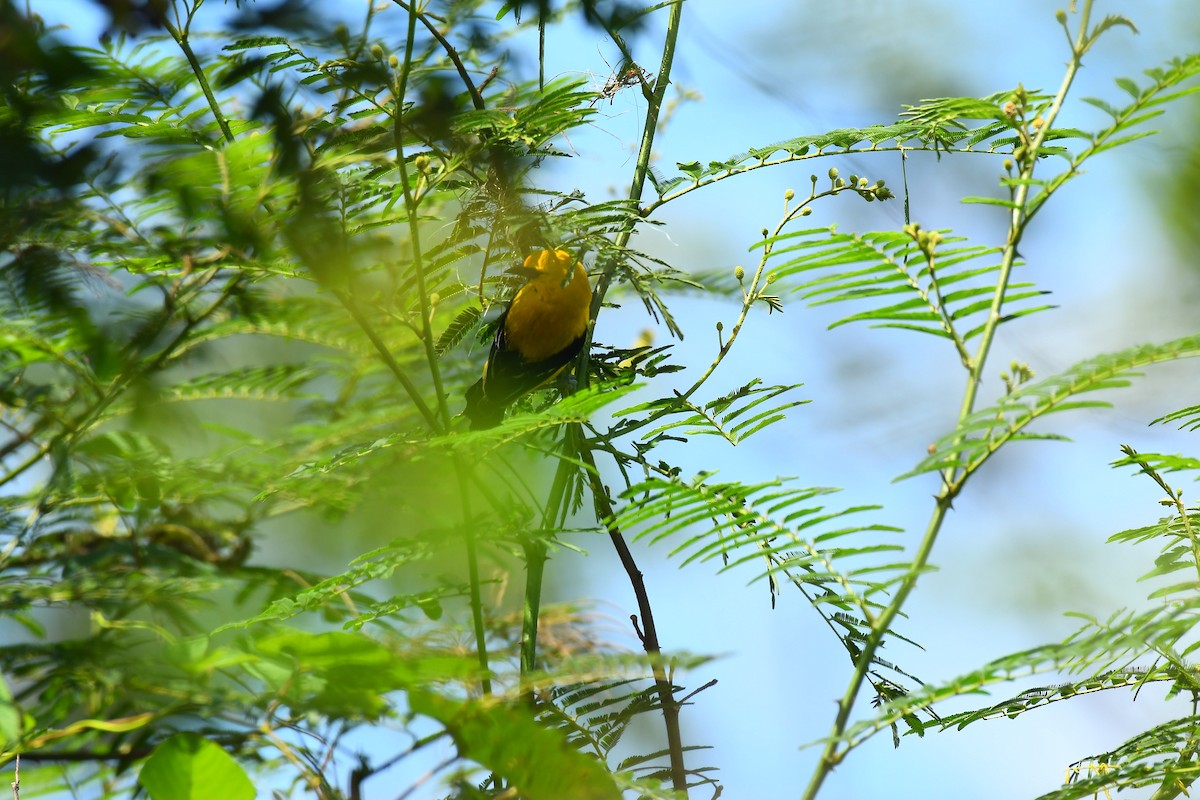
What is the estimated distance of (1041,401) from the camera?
1.69 ft

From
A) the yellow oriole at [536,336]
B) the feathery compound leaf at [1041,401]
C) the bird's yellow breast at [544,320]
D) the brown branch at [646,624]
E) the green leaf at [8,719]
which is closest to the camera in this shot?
the feathery compound leaf at [1041,401]

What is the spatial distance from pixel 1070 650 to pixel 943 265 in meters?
0.23

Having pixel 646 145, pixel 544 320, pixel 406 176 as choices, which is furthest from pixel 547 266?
pixel 406 176

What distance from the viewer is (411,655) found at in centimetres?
52

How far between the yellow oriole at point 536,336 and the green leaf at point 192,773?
74 cm

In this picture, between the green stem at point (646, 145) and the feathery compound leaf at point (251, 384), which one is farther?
the feathery compound leaf at point (251, 384)

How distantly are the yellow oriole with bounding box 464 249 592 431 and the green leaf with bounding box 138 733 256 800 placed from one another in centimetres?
74

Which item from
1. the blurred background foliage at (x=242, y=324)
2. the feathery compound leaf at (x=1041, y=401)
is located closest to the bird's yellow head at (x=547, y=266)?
the blurred background foliage at (x=242, y=324)

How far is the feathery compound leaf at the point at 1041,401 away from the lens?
484mm

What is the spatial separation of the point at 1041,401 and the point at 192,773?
1.50 feet

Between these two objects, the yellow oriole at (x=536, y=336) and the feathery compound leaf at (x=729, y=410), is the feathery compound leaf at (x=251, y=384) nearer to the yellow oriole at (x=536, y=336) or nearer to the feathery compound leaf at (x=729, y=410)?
the yellow oriole at (x=536, y=336)

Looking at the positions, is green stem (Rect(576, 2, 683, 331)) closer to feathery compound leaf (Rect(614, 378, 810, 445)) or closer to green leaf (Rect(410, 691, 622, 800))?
feathery compound leaf (Rect(614, 378, 810, 445))

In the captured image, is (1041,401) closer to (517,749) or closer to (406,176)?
(517,749)

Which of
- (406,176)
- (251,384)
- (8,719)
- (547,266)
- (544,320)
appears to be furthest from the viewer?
(251,384)
